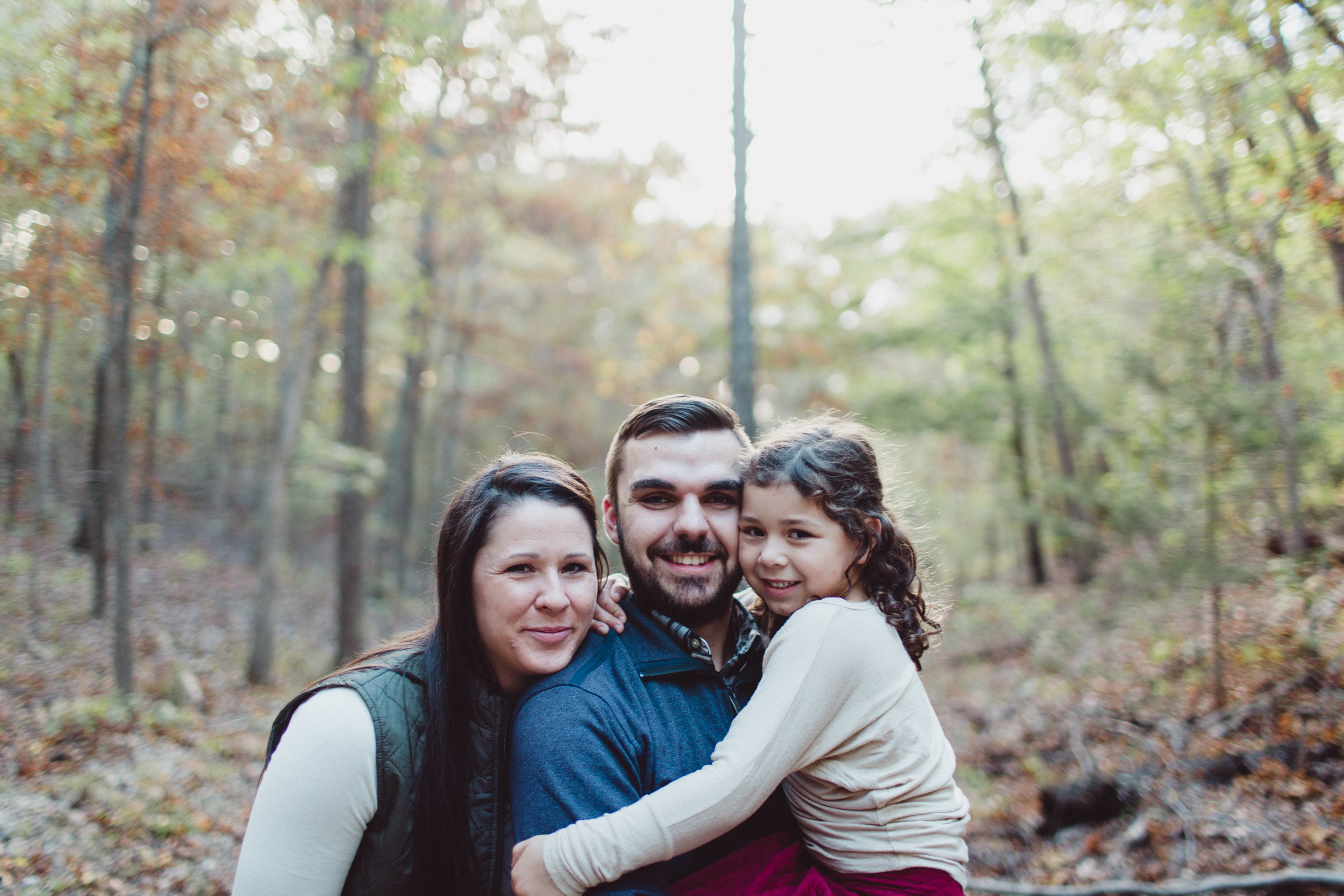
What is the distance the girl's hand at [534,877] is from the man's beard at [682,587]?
2.66ft

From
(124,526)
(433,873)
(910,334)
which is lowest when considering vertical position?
(433,873)

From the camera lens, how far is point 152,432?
42.8ft

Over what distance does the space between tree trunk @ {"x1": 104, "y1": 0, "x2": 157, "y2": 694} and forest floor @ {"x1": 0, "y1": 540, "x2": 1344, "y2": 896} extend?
74cm

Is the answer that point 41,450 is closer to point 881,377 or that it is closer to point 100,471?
point 100,471

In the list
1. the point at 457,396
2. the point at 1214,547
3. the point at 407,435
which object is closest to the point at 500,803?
the point at 1214,547

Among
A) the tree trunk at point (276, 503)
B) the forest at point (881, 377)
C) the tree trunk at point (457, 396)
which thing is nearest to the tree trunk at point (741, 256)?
the forest at point (881, 377)

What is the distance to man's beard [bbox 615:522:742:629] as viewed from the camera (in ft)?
8.16

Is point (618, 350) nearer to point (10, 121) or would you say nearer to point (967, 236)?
point (967, 236)

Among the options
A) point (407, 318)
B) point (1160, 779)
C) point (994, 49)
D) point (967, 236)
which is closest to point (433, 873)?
point (1160, 779)

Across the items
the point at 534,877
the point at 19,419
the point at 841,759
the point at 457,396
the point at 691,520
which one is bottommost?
the point at 534,877

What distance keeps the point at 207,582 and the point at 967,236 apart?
1547 cm

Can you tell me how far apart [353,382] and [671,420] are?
340 inches

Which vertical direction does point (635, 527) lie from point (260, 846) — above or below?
above

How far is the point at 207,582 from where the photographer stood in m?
14.5
